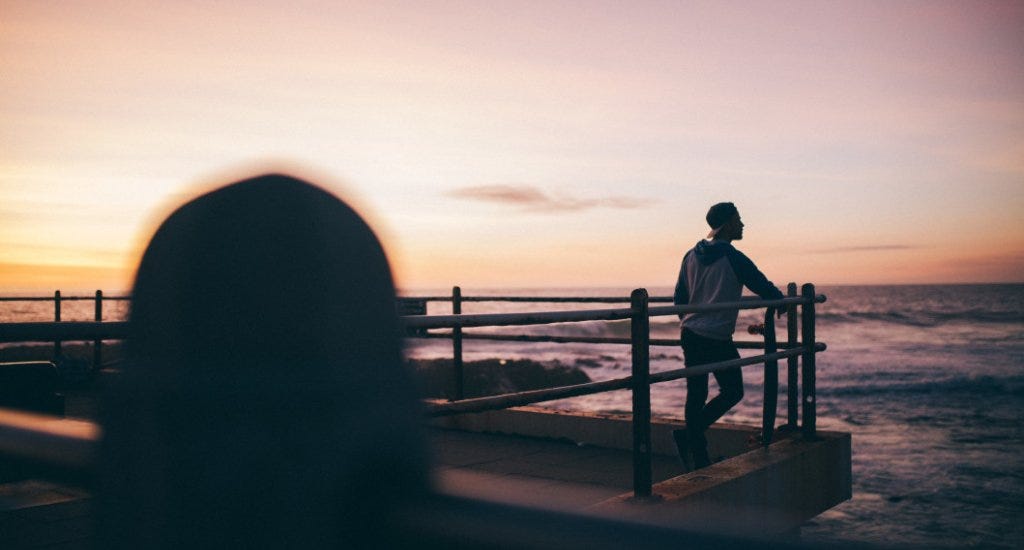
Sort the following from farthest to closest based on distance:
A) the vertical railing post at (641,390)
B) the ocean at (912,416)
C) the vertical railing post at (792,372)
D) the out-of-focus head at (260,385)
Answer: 1. the ocean at (912,416)
2. the vertical railing post at (792,372)
3. the vertical railing post at (641,390)
4. the out-of-focus head at (260,385)

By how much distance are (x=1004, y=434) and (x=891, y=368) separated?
44.9 feet

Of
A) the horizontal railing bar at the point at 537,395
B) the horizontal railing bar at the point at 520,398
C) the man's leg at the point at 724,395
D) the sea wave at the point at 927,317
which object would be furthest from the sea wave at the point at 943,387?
the sea wave at the point at 927,317

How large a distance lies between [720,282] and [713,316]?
0.26 meters

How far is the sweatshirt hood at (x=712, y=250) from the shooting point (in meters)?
5.64

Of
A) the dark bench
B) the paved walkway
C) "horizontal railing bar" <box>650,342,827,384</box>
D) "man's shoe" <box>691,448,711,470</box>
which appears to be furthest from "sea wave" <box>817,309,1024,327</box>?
the dark bench

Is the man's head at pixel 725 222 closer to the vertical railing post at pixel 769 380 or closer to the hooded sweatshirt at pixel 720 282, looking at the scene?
the hooded sweatshirt at pixel 720 282

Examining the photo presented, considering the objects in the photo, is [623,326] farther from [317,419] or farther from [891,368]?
[317,419]

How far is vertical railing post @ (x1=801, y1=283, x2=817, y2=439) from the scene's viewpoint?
6031 millimetres

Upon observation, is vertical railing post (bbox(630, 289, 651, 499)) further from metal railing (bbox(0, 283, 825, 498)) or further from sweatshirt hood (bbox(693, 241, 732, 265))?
sweatshirt hood (bbox(693, 241, 732, 265))

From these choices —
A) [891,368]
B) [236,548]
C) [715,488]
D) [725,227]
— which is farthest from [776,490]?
[891,368]

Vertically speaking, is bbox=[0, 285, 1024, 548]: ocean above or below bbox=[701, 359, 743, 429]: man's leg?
below

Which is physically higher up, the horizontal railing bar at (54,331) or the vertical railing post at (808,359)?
the horizontal railing bar at (54,331)

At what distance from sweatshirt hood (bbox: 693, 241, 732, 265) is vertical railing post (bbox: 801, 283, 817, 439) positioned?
0.83 metres

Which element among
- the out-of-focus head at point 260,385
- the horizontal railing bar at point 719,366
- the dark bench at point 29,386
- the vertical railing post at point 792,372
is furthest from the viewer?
the vertical railing post at point 792,372
